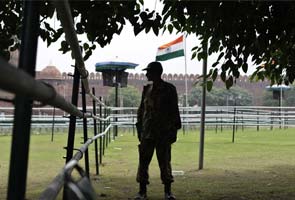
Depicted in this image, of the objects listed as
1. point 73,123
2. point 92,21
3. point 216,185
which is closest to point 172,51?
point 216,185

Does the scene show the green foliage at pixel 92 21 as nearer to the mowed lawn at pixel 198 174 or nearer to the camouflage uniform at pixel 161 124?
the camouflage uniform at pixel 161 124

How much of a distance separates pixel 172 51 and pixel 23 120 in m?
14.5

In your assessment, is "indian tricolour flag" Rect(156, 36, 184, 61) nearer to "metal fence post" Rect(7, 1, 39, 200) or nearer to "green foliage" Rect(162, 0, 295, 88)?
"green foliage" Rect(162, 0, 295, 88)

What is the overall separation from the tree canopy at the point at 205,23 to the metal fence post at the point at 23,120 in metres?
4.00

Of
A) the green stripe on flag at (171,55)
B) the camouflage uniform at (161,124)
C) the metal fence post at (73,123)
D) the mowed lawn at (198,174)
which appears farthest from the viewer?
the green stripe on flag at (171,55)

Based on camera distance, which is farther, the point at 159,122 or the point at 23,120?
the point at 159,122

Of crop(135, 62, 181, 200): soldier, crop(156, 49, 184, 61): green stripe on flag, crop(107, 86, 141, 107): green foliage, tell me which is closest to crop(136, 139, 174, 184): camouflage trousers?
crop(135, 62, 181, 200): soldier

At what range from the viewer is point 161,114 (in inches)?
245

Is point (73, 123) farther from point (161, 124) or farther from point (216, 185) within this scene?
point (216, 185)

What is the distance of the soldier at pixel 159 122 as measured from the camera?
20.3ft

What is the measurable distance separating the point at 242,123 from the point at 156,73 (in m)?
15.7

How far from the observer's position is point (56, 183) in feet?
5.31

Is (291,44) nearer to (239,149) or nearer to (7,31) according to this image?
(7,31)

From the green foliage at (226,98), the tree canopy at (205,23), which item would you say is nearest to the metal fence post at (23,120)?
the tree canopy at (205,23)
